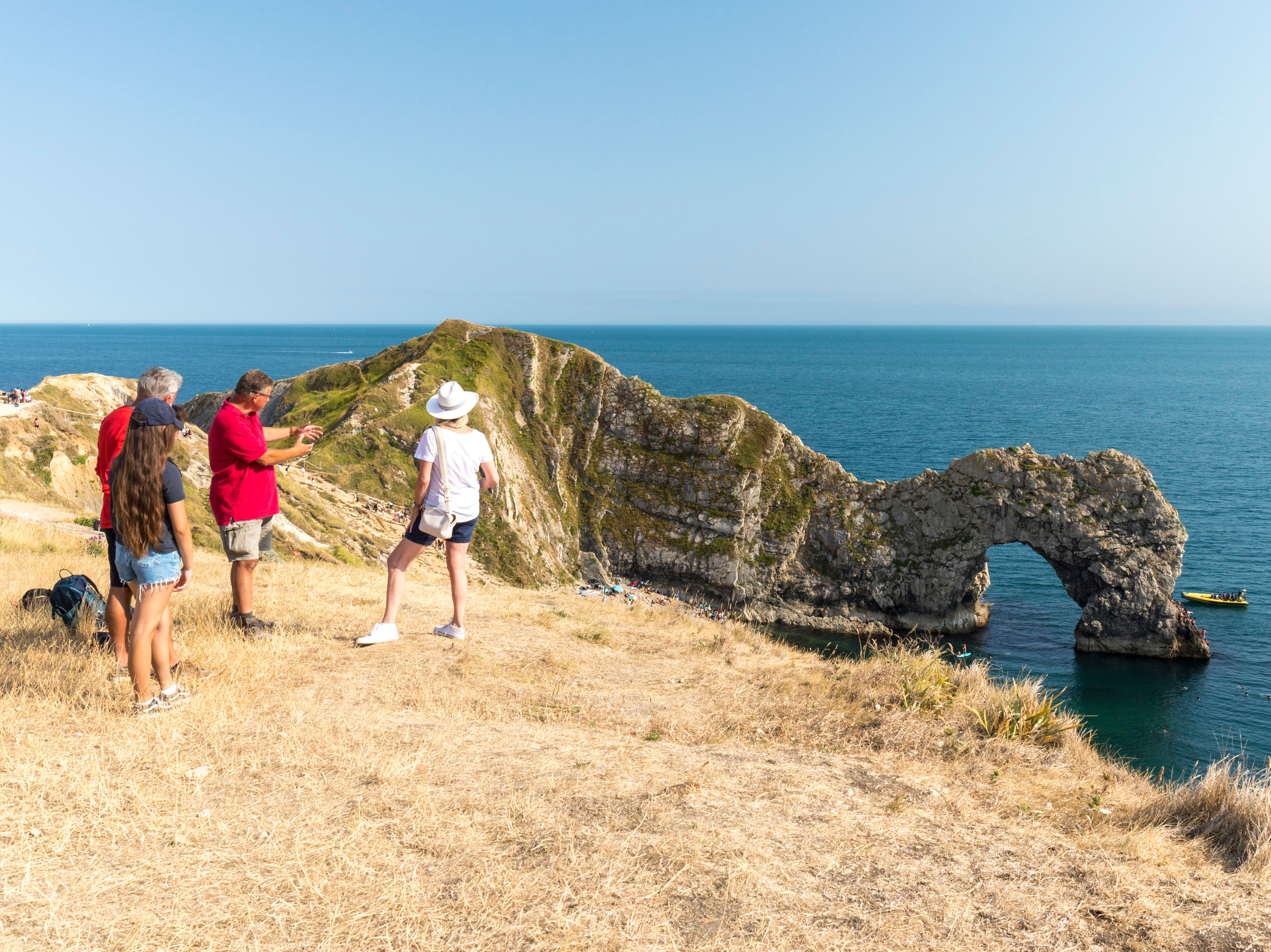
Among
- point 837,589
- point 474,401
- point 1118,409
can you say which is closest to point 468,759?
point 474,401

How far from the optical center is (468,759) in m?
6.79

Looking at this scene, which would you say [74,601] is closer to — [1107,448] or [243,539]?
[243,539]

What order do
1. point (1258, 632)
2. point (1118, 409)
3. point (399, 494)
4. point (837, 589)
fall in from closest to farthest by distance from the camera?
point (399, 494) < point (1258, 632) < point (837, 589) < point (1118, 409)

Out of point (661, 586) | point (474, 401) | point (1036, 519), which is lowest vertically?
point (661, 586)

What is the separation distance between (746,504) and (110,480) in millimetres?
44098

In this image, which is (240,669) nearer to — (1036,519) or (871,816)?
(871,816)

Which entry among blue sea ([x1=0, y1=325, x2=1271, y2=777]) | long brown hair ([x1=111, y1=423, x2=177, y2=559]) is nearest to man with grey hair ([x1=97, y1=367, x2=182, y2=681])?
long brown hair ([x1=111, y1=423, x2=177, y2=559])

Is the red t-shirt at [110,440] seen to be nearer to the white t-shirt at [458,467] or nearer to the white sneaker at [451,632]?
the white t-shirt at [458,467]

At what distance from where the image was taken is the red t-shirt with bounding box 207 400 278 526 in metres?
8.38

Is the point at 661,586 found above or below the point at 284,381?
below

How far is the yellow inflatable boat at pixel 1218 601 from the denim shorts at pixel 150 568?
5828cm

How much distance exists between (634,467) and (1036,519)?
2633cm

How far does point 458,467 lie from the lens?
28.7ft

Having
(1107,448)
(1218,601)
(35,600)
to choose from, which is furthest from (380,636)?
(1107,448)
